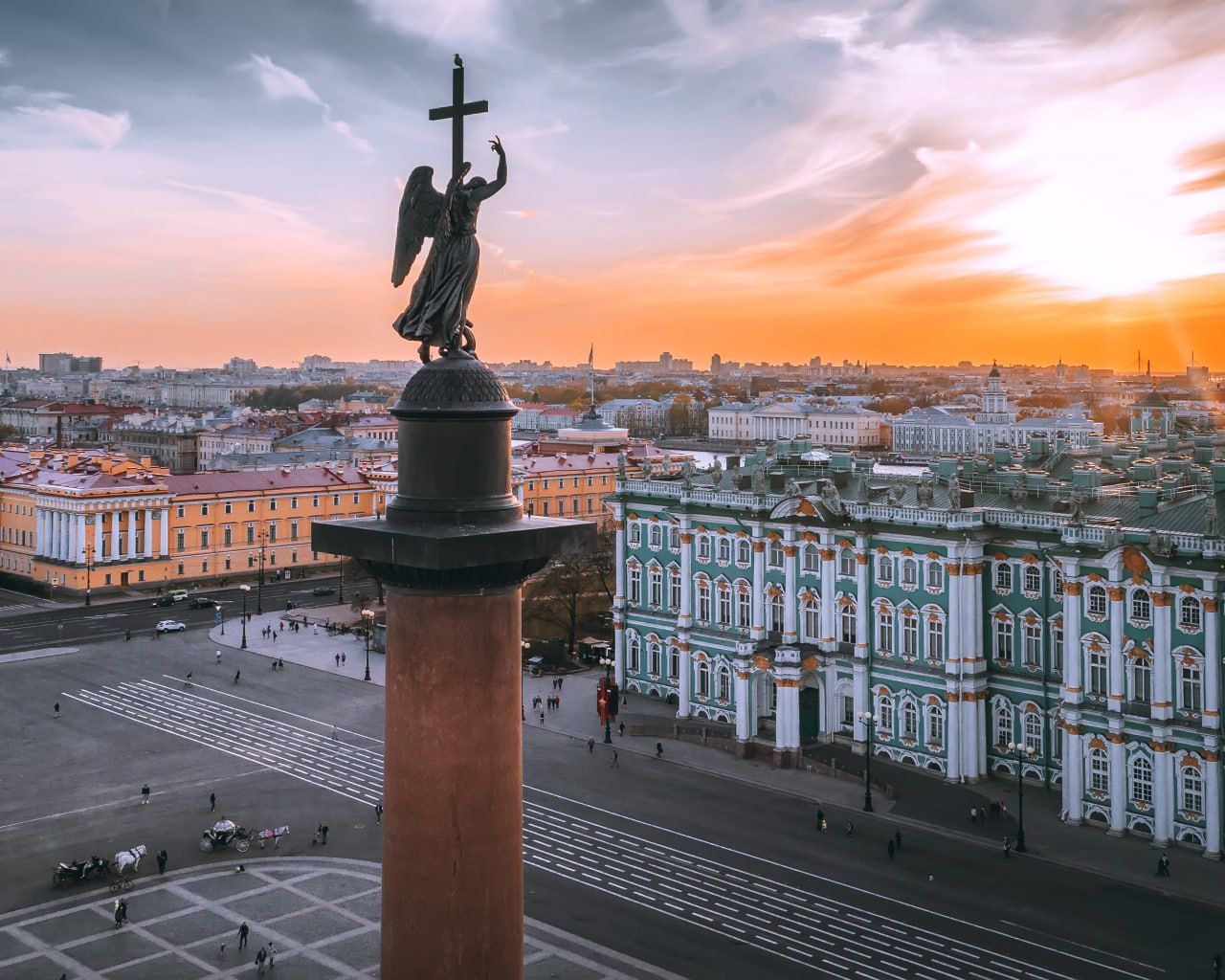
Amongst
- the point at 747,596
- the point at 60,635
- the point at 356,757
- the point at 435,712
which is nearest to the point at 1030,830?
the point at 747,596

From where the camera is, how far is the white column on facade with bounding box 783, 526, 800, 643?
192ft

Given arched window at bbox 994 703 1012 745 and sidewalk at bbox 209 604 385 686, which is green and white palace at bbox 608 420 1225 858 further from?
sidewalk at bbox 209 604 385 686

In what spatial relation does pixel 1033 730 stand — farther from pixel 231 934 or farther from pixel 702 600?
pixel 231 934

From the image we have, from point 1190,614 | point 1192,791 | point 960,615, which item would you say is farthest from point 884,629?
point 1192,791

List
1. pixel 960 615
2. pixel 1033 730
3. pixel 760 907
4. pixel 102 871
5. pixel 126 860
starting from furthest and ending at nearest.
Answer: pixel 960 615 < pixel 1033 730 < pixel 102 871 < pixel 126 860 < pixel 760 907

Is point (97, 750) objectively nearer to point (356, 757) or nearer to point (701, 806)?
point (356, 757)

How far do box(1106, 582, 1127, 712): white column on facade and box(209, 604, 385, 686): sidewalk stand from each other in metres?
39.5

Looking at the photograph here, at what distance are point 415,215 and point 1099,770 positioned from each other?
39940 millimetres

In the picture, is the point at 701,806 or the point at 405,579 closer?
the point at 405,579

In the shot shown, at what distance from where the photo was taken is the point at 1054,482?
59.9m

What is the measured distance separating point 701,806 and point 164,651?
1688 inches

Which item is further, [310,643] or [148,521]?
[148,521]

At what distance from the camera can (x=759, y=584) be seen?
196 ft

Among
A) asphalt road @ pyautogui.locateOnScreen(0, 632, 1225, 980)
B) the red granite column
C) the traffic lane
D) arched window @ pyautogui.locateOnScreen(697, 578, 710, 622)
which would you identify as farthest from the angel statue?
arched window @ pyautogui.locateOnScreen(697, 578, 710, 622)
